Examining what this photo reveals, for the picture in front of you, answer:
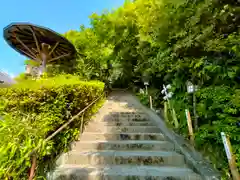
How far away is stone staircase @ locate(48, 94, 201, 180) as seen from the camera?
2.37 meters

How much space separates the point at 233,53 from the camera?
3205 mm

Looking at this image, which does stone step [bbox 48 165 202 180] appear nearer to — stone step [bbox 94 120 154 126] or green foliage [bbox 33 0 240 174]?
green foliage [bbox 33 0 240 174]

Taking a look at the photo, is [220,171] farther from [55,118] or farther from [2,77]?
[2,77]

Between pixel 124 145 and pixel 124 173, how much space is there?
813mm

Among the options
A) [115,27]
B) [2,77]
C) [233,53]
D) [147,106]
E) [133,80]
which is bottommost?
[147,106]

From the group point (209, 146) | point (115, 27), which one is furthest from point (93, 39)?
point (209, 146)

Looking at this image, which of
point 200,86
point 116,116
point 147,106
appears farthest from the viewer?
point 147,106

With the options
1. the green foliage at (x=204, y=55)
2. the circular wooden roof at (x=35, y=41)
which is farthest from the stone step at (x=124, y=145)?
the circular wooden roof at (x=35, y=41)

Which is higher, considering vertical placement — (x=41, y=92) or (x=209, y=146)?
(x=41, y=92)

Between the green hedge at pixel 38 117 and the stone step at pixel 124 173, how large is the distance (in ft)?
1.25

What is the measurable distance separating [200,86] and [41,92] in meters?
3.39

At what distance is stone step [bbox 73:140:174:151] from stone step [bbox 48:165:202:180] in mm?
560

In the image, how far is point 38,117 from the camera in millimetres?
2506

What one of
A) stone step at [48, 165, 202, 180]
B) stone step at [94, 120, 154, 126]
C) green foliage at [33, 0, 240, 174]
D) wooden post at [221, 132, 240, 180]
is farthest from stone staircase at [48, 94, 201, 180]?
green foliage at [33, 0, 240, 174]
